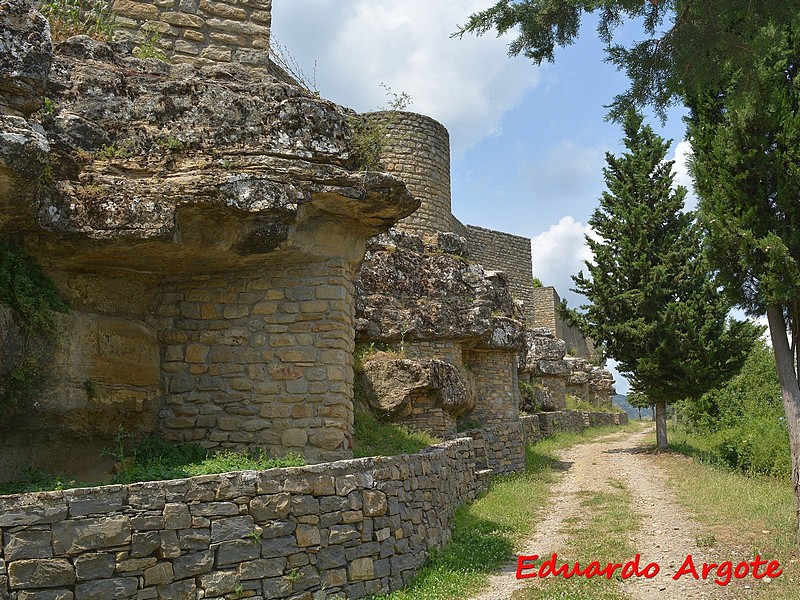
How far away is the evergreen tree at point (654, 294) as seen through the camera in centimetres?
1688

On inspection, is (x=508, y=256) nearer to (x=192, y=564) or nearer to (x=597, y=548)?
(x=597, y=548)

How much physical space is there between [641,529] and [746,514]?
66.0 inches

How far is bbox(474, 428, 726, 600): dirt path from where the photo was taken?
6742 millimetres

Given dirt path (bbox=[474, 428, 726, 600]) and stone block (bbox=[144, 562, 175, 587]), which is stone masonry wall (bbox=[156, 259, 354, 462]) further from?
dirt path (bbox=[474, 428, 726, 600])

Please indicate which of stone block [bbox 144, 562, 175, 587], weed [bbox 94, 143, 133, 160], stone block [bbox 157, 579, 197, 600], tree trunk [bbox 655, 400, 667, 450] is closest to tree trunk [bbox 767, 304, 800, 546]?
stone block [bbox 157, 579, 197, 600]

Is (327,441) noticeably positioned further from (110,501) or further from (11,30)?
(11,30)

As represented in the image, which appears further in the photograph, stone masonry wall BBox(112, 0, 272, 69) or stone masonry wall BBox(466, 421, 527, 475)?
stone masonry wall BBox(466, 421, 527, 475)

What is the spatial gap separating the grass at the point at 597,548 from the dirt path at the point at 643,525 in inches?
4.8

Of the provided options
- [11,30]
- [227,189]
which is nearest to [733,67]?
[227,189]

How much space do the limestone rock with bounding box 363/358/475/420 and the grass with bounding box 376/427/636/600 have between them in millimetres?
1904

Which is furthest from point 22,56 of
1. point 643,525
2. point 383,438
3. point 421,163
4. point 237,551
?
point 421,163

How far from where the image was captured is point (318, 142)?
706 cm

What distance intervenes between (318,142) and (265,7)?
7.98 feet

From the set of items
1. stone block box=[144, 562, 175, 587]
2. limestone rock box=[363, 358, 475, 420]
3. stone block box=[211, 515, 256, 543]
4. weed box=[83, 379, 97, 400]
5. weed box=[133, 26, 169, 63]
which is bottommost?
stone block box=[144, 562, 175, 587]
